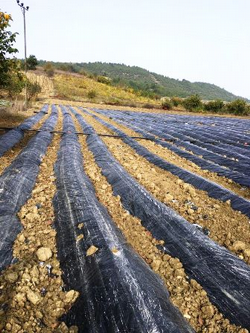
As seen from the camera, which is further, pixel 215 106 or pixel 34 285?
pixel 215 106

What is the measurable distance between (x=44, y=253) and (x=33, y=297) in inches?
23.4

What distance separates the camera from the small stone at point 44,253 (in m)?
2.67

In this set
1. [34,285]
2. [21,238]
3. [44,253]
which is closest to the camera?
[34,285]

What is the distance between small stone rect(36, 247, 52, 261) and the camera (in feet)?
8.77

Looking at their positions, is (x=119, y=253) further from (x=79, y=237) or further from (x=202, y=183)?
(x=202, y=183)

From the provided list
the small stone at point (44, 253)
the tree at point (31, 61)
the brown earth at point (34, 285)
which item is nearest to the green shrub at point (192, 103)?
the brown earth at point (34, 285)

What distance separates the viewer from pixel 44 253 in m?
2.70

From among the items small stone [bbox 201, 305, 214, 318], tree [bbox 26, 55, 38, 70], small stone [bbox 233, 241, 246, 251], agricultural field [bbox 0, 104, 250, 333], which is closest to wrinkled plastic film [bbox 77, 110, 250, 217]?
agricultural field [bbox 0, 104, 250, 333]

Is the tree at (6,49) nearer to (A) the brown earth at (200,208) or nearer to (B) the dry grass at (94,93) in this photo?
(A) the brown earth at (200,208)

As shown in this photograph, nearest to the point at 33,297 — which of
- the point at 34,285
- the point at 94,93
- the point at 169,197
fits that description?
the point at 34,285

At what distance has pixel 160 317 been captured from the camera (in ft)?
6.22

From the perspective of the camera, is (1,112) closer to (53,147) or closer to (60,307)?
(53,147)

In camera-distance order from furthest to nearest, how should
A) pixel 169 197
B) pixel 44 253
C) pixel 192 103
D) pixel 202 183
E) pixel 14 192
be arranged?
pixel 192 103, pixel 202 183, pixel 169 197, pixel 14 192, pixel 44 253

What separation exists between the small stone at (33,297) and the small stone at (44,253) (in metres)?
0.50
